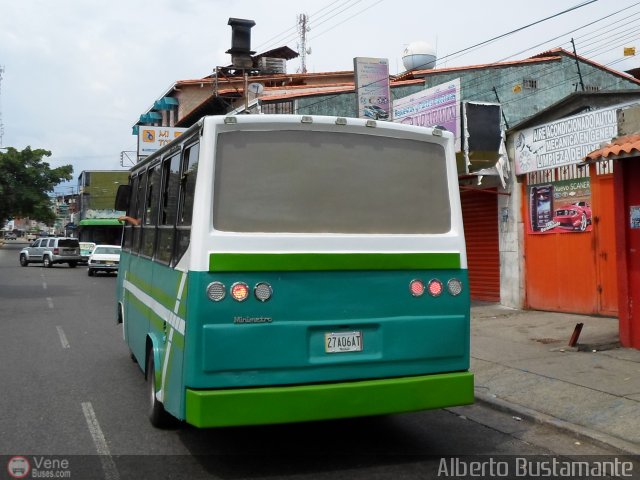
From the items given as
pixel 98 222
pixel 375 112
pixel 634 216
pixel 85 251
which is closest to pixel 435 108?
pixel 375 112

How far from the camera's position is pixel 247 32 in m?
32.5

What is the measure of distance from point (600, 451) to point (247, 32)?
30423 millimetres

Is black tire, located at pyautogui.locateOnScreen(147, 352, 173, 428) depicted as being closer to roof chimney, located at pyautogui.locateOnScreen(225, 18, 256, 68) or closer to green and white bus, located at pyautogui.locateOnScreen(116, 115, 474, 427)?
green and white bus, located at pyautogui.locateOnScreen(116, 115, 474, 427)

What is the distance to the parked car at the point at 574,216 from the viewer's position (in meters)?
11.7

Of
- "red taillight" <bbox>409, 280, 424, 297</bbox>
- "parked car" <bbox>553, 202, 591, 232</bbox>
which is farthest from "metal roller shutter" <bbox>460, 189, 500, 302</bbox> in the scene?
"red taillight" <bbox>409, 280, 424, 297</bbox>

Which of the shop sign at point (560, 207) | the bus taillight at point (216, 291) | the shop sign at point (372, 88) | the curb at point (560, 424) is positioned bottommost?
the curb at point (560, 424)

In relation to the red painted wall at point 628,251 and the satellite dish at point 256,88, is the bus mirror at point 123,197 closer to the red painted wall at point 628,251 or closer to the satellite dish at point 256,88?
the red painted wall at point 628,251

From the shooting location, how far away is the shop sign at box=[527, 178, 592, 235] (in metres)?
11.7

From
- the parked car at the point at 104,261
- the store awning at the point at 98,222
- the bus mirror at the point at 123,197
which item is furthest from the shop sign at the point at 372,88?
the store awning at the point at 98,222

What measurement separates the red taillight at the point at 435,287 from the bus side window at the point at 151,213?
270 centimetres

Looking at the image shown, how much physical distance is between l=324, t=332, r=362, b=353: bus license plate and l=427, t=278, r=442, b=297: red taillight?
0.69 meters

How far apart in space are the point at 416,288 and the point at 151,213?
2992 millimetres

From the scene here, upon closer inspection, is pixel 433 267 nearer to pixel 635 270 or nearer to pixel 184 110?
pixel 635 270

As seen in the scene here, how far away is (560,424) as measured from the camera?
5832mm
